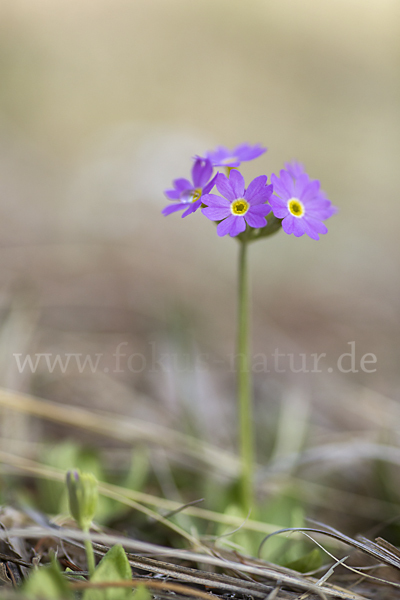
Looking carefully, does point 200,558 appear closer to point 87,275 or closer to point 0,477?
point 0,477

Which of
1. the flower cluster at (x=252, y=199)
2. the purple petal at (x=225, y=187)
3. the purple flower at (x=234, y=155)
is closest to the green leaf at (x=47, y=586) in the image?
the flower cluster at (x=252, y=199)

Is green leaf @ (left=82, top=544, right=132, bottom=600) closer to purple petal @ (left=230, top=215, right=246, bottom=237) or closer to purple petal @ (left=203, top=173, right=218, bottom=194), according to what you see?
purple petal @ (left=230, top=215, right=246, bottom=237)

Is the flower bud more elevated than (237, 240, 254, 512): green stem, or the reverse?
(237, 240, 254, 512): green stem

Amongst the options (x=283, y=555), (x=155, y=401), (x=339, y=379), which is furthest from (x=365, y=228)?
(x=283, y=555)

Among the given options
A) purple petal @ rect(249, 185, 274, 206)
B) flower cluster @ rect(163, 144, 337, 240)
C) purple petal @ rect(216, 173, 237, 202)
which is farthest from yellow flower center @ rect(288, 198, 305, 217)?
purple petal @ rect(216, 173, 237, 202)

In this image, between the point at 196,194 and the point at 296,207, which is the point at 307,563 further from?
the point at 196,194

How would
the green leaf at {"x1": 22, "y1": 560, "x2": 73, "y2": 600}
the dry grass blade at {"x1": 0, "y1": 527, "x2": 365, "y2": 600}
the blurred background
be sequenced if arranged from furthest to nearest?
the blurred background
the dry grass blade at {"x1": 0, "y1": 527, "x2": 365, "y2": 600}
the green leaf at {"x1": 22, "y1": 560, "x2": 73, "y2": 600}

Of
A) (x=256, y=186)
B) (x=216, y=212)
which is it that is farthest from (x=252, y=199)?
(x=216, y=212)
